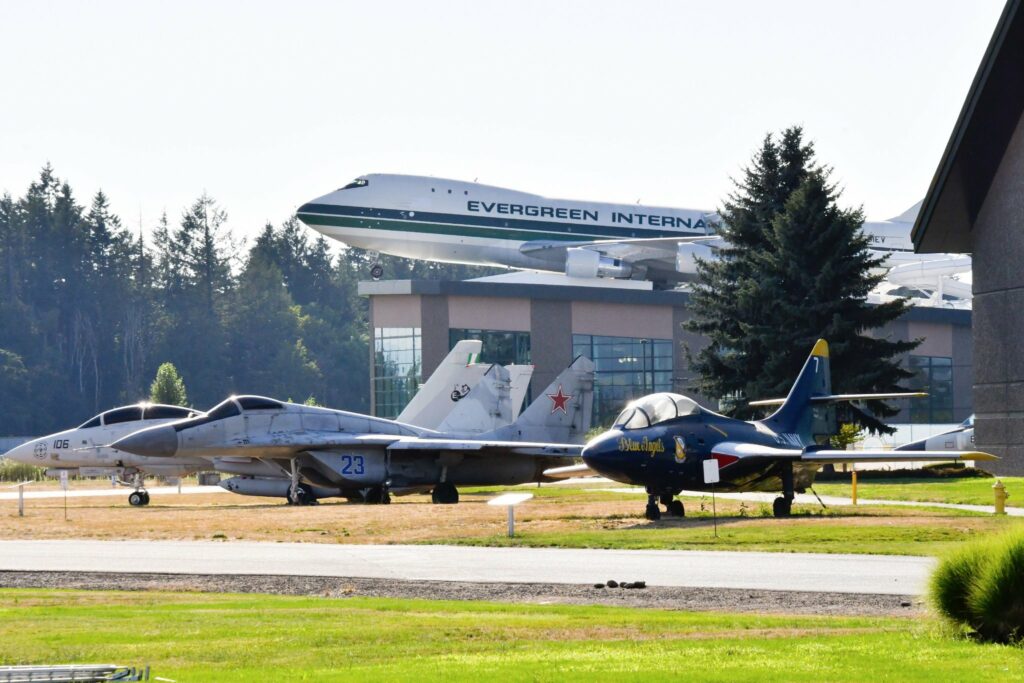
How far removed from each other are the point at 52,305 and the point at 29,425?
14430 mm

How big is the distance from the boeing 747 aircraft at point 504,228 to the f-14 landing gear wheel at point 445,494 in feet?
99.9

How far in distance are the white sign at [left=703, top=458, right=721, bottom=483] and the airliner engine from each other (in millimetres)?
42762

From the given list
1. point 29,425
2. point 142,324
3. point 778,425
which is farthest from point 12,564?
point 142,324

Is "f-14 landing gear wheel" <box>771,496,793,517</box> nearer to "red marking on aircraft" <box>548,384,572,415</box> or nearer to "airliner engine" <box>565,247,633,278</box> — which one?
"red marking on aircraft" <box>548,384,572,415</box>

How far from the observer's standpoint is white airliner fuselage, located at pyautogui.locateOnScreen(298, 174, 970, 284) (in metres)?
65.1

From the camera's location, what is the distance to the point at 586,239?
68938 mm

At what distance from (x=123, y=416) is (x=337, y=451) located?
795 cm

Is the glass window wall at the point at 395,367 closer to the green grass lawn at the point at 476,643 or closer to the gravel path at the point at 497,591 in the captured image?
the gravel path at the point at 497,591

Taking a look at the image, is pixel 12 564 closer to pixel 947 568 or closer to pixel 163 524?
pixel 163 524

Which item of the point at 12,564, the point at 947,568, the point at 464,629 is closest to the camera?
the point at 947,568

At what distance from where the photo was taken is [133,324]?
13188 cm

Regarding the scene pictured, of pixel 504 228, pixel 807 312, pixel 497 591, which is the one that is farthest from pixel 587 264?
pixel 497 591

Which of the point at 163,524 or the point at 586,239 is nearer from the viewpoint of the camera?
the point at 163,524

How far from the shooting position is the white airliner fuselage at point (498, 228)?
213ft
